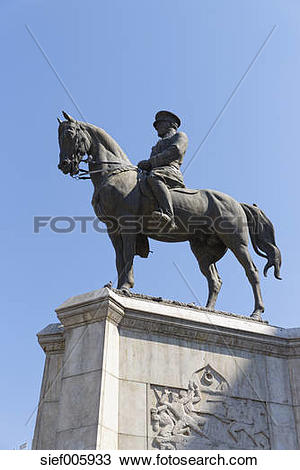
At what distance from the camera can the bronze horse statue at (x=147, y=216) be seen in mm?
11641

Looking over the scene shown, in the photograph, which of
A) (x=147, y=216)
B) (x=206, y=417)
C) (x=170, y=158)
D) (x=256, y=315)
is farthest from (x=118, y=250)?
(x=206, y=417)

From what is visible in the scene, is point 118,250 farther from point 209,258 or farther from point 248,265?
point 248,265

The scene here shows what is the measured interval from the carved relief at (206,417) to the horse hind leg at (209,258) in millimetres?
2871

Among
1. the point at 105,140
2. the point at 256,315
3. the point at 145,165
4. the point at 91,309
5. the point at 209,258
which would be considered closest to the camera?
the point at 91,309

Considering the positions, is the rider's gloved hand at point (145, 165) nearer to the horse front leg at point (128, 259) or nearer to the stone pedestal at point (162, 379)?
the horse front leg at point (128, 259)

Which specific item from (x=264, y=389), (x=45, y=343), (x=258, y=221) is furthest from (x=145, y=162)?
(x=264, y=389)

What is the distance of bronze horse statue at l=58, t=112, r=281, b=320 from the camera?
11.6 meters

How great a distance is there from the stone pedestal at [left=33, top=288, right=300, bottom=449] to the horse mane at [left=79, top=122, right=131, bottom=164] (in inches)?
125

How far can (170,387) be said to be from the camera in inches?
381

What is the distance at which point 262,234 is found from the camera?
42.8ft

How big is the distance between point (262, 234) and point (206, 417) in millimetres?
4580

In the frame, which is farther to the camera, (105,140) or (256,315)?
(105,140)

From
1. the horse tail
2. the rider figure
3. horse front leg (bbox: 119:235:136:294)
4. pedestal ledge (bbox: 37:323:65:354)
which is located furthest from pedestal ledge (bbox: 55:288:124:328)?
the horse tail
